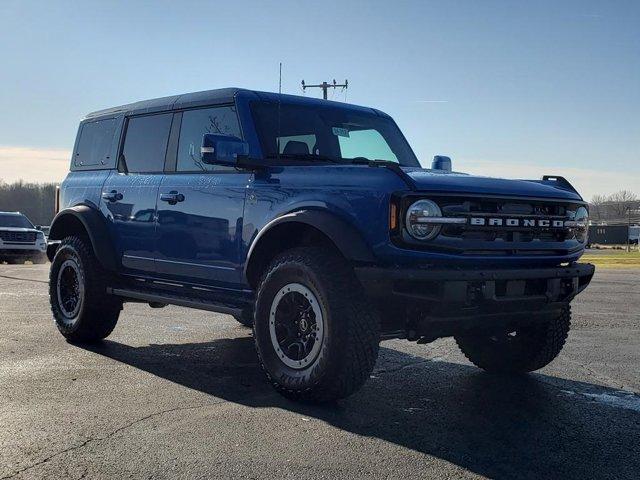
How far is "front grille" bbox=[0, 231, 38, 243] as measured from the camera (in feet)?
75.2

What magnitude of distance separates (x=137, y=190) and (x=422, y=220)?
3.09m

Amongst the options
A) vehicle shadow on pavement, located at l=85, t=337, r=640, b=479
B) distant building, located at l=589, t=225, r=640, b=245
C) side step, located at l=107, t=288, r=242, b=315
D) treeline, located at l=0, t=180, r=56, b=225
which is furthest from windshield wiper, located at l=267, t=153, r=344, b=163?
treeline, located at l=0, t=180, r=56, b=225

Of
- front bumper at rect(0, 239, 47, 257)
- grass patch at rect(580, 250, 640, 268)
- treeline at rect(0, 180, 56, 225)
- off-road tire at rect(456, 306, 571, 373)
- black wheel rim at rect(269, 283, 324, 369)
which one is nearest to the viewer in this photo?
black wheel rim at rect(269, 283, 324, 369)

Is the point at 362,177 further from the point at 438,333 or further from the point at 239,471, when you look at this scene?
the point at 239,471

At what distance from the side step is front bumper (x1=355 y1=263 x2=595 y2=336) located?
1289 millimetres

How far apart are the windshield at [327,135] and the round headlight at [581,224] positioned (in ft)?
5.50

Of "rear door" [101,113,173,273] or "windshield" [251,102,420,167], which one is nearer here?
"windshield" [251,102,420,167]

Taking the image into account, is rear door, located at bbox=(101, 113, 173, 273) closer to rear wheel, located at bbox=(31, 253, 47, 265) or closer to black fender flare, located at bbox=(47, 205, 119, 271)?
black fender flare, located at bbox=(47, 205, 119, 271)

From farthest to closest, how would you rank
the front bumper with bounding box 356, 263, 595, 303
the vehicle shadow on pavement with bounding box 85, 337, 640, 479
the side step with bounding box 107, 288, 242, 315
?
1. the side step with bounding box 107, 288, 242, 315
2. the front bumper with bounding box 356, 263, 595, 303
3. the vehicle shadow on pavement with bounding box 85, 337, 640, 479

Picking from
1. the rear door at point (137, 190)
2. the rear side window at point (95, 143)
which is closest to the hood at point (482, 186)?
the rear door at point (137, 190)

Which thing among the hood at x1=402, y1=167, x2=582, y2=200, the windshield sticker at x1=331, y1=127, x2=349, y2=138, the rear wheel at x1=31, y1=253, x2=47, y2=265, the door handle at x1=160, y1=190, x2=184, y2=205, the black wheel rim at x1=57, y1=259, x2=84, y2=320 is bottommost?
the rear wheel at x1=31, y1=253, x2=47, y2=265

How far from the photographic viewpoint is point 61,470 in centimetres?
343

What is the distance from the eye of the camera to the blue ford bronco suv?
14.5ft

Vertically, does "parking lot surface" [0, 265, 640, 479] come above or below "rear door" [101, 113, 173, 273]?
below
